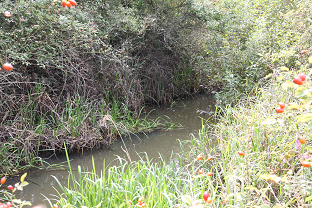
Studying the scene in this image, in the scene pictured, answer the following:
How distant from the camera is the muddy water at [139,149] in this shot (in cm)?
300

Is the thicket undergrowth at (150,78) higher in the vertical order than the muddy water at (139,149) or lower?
higher

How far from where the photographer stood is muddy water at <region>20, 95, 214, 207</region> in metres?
3.00

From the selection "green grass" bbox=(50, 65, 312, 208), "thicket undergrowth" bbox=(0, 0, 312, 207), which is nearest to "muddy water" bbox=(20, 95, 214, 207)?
"thicket undergrowth" bbox=(0, 0, 312, 207)

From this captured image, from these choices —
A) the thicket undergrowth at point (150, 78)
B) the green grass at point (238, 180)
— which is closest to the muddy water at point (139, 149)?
the thicket undergrowth at point (150, 78)

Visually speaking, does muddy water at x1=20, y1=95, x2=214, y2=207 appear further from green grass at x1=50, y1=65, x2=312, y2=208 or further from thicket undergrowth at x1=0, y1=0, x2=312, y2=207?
green grass at x1=50, y1=65, x2=312, y2=208

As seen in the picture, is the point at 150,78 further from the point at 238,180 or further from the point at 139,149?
the point at 238,180

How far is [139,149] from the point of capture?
4.11m

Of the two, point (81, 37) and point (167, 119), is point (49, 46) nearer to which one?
point (81, 37)

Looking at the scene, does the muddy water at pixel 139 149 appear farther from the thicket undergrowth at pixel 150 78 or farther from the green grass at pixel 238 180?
the green grass at pixel 238 180

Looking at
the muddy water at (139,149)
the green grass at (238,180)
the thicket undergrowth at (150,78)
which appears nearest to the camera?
the green grass at (238,180)

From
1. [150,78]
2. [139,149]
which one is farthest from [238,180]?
[150,78]

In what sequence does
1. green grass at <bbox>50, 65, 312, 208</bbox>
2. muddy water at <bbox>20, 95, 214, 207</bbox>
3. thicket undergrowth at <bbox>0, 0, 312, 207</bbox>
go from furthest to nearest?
muddy water at <bbox>20, 95, 214, 207</bbox> < thicket undergrowth at <bbox>0, 0, 312, 207</bbox> < green grass at <bbox>50, 65, 312, 208</bbox>

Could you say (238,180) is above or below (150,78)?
below

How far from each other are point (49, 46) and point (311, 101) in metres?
3.57
